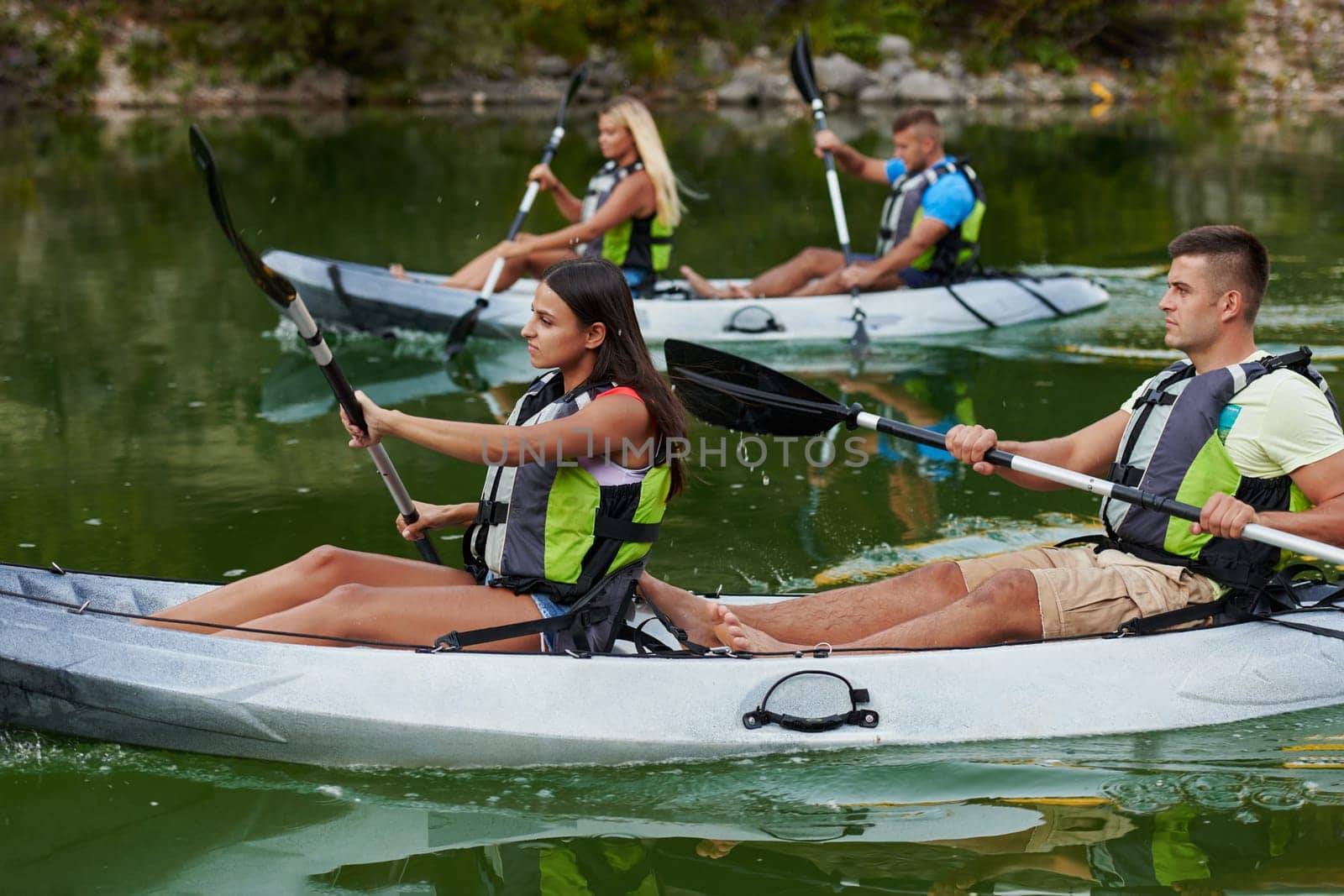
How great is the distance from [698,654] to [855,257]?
5.59 m

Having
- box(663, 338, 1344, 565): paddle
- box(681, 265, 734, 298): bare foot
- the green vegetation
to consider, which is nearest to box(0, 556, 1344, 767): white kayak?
box(663, 338, 1344, 565): paddle

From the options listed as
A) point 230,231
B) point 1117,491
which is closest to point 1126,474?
point 1117,491

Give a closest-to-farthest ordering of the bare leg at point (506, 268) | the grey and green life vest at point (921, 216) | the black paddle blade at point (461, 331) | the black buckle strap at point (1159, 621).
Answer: the black buckle strap at point (1159, 621) < the black paddle blade at point (461, 331) < the grey and green life vest at point (921, 216) < the bare leg at point (506, 268)

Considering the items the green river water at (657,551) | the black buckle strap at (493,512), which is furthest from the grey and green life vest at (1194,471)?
the black buckle strap at (493,512)

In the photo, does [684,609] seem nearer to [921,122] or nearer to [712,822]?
[712,822]

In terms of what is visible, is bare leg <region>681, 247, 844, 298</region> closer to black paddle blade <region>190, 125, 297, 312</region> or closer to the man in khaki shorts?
the man in khaki shorts

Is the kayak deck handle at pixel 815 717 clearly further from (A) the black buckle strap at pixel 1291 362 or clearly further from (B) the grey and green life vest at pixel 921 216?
(B) the grey and green life vest at pixel 921 216

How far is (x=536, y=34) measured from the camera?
1101 inches

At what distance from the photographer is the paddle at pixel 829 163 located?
845 cm

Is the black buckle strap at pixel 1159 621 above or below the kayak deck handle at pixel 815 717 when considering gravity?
above

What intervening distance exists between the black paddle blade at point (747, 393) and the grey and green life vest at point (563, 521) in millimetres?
685

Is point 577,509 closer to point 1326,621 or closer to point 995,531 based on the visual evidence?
point 1326,621

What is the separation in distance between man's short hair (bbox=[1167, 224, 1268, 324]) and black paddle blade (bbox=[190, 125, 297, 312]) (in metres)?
2.11

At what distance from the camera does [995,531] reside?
5.65 metres
